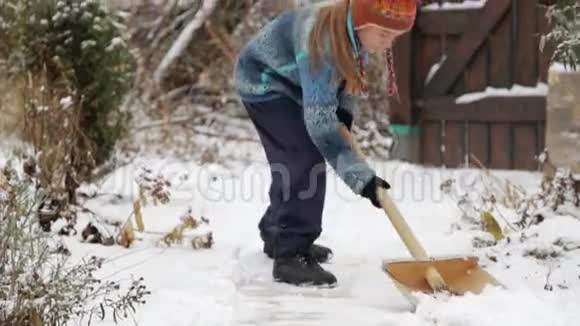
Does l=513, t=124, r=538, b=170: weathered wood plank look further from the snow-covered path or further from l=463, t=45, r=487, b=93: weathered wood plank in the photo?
the snow-covered path

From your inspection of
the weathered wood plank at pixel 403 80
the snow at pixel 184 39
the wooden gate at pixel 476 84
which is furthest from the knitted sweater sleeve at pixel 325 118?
the snow at pixel 184 39

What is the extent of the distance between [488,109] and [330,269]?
10.8 ft

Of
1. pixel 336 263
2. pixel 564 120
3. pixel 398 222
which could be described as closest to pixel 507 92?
pixel 564 120

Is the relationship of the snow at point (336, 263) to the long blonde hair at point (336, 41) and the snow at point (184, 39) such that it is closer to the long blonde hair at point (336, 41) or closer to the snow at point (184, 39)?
the long blonde hair at point (336, 41)

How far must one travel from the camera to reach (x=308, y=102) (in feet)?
11.1

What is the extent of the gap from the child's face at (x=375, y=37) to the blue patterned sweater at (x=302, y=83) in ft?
0.57

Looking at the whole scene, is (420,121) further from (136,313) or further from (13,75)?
(136,313)

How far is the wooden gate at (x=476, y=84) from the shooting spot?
659 cm

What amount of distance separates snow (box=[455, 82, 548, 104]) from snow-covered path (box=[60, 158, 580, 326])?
3.50 ft

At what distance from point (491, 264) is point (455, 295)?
0.70m

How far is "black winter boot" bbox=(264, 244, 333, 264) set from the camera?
3934 mm

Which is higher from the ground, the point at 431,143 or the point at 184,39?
the point at 184,39

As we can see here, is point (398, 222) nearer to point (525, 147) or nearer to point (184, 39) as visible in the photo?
point (525, 147)

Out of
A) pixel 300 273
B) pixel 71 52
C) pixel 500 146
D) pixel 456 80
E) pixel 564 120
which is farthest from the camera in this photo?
pixel 456 80
